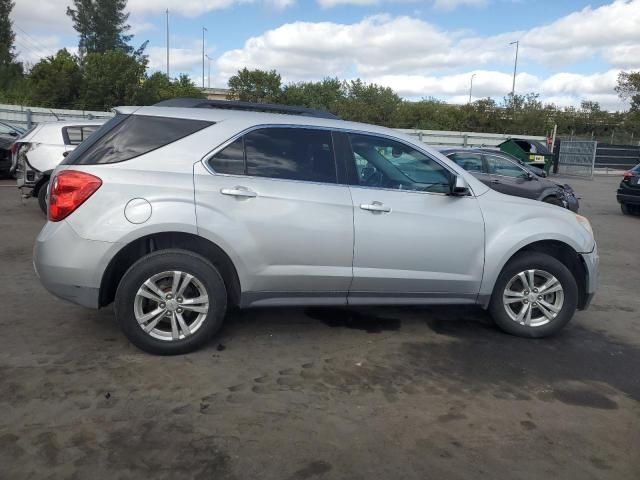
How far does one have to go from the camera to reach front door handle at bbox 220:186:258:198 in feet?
14.0

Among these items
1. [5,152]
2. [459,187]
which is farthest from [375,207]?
[5,152]

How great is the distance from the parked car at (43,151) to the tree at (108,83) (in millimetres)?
34418

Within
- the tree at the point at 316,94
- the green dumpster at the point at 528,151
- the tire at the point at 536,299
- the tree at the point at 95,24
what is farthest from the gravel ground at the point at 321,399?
the tree at the point at 95,24

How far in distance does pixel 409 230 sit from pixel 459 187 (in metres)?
0.55

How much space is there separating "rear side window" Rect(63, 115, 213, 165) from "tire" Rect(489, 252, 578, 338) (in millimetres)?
2783

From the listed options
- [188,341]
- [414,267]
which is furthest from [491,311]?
[188,341]

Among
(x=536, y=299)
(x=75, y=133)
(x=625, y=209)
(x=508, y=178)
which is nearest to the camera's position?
(x=536, y=299)

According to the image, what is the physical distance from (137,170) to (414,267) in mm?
2264

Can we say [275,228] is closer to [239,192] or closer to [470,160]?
[239,192]

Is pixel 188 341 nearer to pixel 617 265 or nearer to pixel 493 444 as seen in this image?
pixel 493 444

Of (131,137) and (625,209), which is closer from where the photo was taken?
(131,137)

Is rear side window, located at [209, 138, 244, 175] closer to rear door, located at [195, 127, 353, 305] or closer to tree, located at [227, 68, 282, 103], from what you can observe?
rear door, located at [195, 127, 353, 305]

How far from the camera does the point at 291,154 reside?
4551mm

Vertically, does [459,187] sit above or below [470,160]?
above
